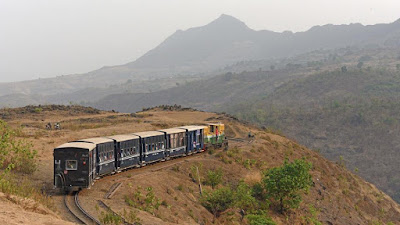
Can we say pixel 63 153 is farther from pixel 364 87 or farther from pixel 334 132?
pixel 364 87

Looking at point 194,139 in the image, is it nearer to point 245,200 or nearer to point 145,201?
point 245,200

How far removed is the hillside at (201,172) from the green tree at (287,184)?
3.34ft

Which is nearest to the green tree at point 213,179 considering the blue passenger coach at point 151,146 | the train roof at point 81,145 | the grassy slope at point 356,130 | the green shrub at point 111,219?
the blue passenger coach at point 151,146

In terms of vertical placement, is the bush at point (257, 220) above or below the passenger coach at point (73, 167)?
below

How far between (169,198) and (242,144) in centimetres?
2701

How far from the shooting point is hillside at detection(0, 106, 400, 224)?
1011 inches

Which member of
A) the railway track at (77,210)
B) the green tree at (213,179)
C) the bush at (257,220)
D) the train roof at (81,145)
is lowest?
the bush at (257,220)

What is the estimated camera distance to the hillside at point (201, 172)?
1011 inches

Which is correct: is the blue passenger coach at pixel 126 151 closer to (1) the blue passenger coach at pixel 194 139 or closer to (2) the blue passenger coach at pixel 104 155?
(2) the blue passenger coach at pixel 104 155

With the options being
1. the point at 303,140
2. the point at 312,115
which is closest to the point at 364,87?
the point at 312,115

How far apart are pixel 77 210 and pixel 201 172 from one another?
16.8 metres

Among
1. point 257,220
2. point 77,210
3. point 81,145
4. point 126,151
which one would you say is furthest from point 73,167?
point 257,220

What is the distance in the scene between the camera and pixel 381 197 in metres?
56.0

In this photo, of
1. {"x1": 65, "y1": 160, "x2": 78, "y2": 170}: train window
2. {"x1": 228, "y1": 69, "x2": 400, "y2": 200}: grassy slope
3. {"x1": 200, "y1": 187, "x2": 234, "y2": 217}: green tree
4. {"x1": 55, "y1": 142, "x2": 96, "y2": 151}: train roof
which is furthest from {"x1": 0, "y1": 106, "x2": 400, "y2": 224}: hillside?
{"x1": 228, "y1": 69, "x2": 400, "y2": 200}: grassy slope
